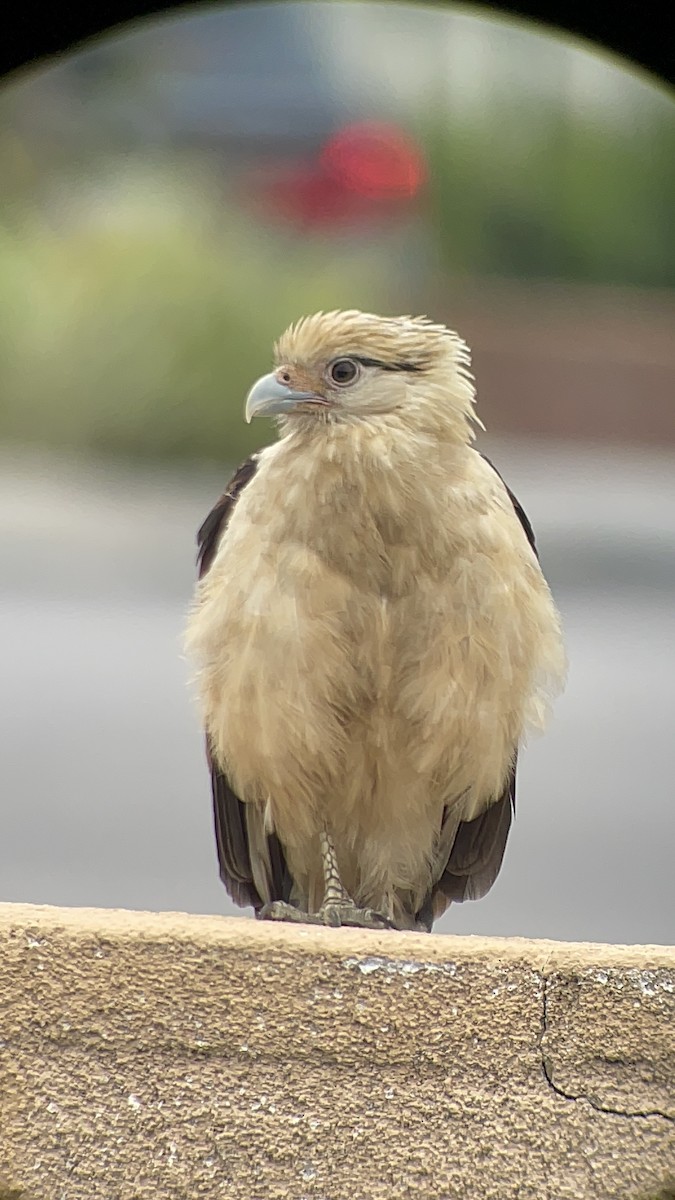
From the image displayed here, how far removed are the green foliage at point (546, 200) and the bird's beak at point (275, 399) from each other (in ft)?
9.77

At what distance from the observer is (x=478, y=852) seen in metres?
3.02

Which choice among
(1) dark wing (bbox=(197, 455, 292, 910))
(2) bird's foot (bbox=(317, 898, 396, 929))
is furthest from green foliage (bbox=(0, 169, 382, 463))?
(2) bird's foot (bbox=(317, 898, 396, 929))

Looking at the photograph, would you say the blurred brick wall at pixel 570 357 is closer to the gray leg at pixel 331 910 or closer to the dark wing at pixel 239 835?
the dark wing at pixel 239 835

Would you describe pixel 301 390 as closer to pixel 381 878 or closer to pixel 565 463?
pixel 381 878

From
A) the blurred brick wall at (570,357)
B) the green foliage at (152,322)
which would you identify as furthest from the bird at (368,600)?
the blurred brick wall at (570,357)

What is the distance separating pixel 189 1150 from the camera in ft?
6.74

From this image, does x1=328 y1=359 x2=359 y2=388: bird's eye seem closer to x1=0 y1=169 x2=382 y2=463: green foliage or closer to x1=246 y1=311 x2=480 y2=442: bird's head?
x1=246 y1=311 x2=480 y2=442: bird's head

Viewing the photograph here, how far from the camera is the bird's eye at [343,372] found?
8.60ft

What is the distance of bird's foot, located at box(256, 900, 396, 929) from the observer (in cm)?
268

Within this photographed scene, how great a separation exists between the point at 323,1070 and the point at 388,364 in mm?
1175

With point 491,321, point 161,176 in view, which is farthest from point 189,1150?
point 491,321


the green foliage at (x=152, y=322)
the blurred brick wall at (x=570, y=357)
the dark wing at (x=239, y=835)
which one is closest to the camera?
the dark wing at (x=239, y=835)

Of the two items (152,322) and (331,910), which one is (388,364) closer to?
(331,910)

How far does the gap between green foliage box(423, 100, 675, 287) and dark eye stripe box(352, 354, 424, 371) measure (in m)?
2.87
